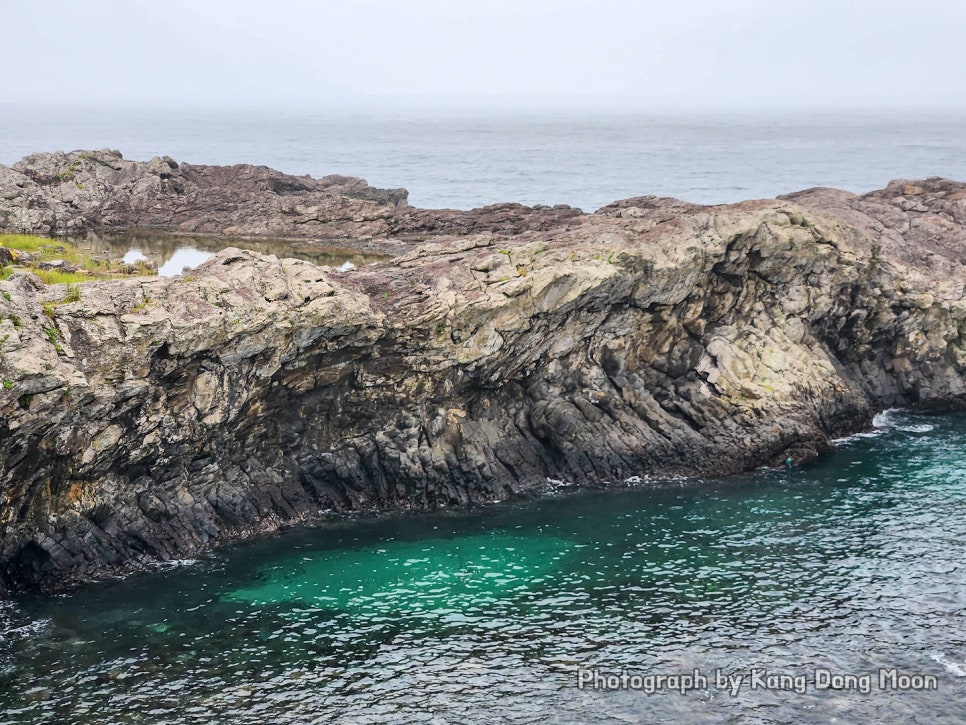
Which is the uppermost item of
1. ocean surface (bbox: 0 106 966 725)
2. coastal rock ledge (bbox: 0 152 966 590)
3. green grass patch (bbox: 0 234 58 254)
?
green grass patch (bbox: 0 234 58 254)

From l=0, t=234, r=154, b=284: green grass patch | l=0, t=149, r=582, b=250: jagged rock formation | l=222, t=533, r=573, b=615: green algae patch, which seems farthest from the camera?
l=0, t=149, r=582, b=250: jagged rock formation

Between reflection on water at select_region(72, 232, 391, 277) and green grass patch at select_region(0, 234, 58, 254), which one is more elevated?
green grass patch at select_region(0, 234, 58, 254)

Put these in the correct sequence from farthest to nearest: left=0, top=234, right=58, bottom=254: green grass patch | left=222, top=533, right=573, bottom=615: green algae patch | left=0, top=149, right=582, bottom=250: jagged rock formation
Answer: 1. left=0, top=149, right=582, bottom=250: jagged rock formation
2. left=0, top=234, right=58, bottom=254: green grass patch
3. left=222, top=533, right=573, bottom=615: green algae patch

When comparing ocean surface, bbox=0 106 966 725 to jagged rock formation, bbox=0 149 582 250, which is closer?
ocean surface, bbox=0 106 966 725

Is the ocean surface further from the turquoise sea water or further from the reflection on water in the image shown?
the reflection on water

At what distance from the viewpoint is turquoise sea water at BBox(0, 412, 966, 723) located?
110ft

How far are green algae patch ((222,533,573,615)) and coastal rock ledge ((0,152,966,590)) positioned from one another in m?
4.31

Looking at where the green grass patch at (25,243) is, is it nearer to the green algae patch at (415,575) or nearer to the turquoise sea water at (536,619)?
the turquoise sea water at (536,619)

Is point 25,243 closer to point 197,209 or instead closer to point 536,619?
point 197,209

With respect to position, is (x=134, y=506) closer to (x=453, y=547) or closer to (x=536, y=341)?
(x=453, y=547)

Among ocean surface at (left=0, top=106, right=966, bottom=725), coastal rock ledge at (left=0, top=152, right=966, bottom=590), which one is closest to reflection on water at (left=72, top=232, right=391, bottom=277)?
coastal rock ledge at (left=0, top=152, right=966, bottom=590)

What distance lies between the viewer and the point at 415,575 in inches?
1674

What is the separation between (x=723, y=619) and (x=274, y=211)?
55.6 meters

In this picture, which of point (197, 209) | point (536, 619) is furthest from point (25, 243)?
point (536, 619)
